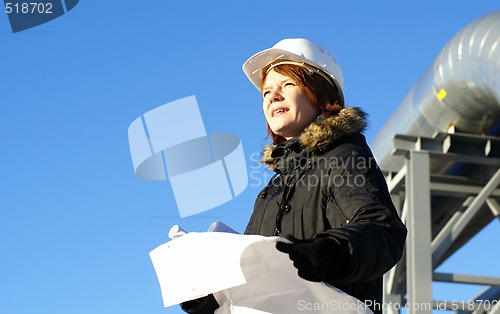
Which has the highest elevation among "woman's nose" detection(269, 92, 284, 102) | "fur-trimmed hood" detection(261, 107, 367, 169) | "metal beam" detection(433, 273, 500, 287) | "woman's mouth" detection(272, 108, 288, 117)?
"metal beam" detection(433, 273, 500, 287)

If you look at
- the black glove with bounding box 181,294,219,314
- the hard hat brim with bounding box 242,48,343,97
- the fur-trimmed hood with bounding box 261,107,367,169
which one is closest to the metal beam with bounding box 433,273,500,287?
the hard hat brim with bounding box 242,48,343,97

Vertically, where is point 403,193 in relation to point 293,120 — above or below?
above

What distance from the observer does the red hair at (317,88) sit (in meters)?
2.66

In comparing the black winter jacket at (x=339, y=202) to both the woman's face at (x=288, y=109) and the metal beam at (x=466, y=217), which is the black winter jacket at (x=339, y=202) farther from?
the metal beam at (x=466, y=217)

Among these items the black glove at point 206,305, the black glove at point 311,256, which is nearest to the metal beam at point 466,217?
the black glove at point 206,305

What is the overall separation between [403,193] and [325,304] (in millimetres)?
8588

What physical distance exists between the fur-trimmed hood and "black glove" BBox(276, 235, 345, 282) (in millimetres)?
632

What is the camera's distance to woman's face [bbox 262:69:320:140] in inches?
105

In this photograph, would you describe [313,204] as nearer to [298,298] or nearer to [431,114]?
[298,298]

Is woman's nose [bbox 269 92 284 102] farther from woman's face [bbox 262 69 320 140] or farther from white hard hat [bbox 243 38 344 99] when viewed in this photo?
white hard hat [bbox 243 38 344 99]

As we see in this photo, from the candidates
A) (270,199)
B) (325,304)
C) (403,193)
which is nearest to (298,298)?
(325,304)

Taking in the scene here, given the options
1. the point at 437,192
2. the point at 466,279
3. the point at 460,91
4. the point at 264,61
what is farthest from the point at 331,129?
the point at 437,192

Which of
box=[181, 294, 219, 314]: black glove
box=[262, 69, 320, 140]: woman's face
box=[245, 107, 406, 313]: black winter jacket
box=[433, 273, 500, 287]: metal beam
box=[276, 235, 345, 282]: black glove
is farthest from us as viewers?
box=[433, 273, 500, 287]: metal beam

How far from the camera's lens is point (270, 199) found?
2627mm
